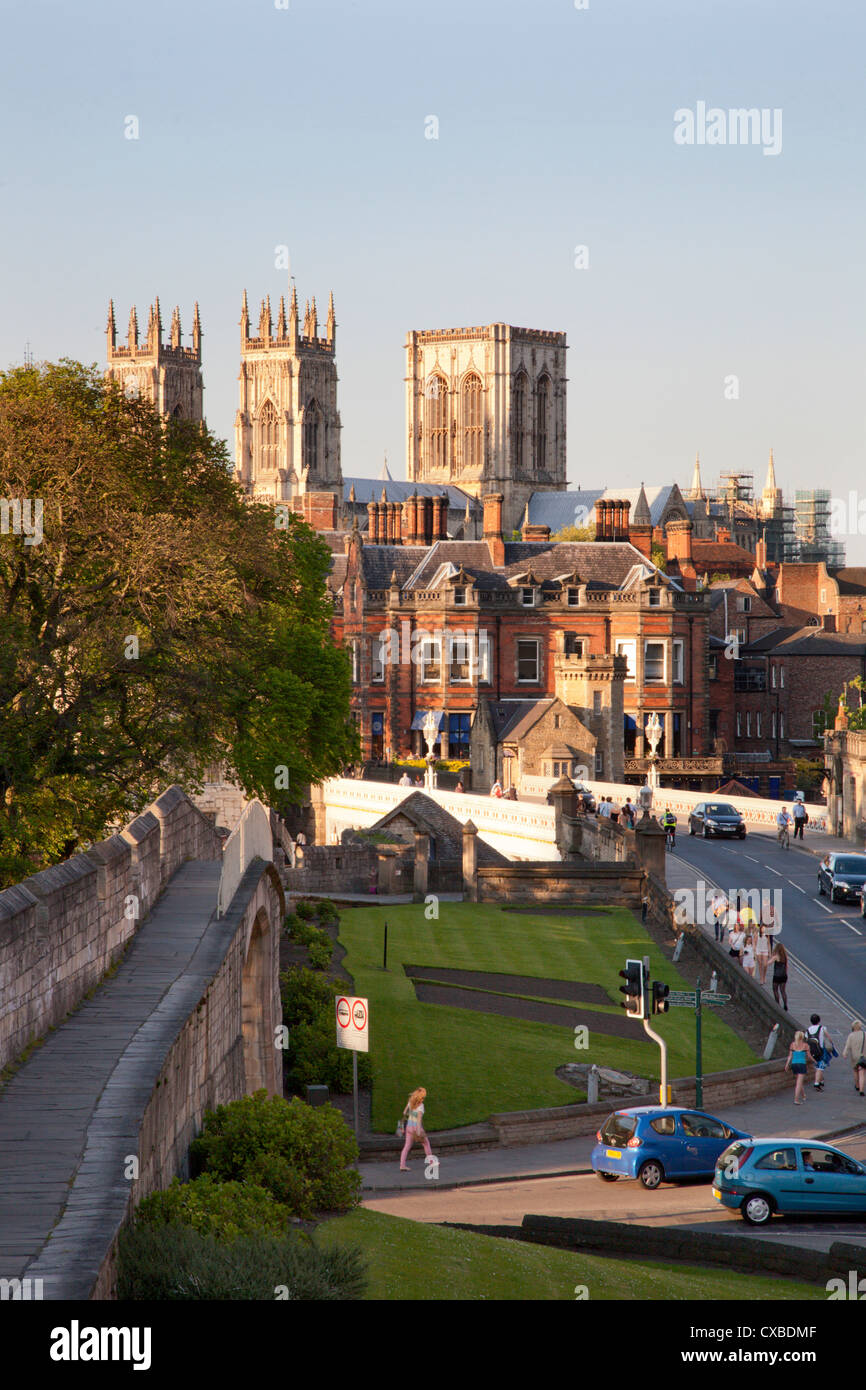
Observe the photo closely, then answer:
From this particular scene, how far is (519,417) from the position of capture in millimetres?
191125

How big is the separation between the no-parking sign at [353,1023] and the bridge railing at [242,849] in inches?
100

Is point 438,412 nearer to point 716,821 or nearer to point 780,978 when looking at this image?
point 716,821

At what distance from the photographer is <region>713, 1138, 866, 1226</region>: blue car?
23531 mm

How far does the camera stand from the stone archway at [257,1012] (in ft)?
77.9

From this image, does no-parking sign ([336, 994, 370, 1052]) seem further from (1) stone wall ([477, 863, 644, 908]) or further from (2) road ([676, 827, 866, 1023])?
(1) stone wall ([477, 863, 644, 908])

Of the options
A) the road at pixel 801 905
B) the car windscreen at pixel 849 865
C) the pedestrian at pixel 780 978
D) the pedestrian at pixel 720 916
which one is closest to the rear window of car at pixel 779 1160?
the pedestrian at pixel 780 978

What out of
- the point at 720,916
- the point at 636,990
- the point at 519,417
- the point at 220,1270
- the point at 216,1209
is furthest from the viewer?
the point at 519,417

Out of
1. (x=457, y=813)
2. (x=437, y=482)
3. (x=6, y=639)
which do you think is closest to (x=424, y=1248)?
(x=6, y=639)

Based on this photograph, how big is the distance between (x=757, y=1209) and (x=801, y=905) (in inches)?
1075

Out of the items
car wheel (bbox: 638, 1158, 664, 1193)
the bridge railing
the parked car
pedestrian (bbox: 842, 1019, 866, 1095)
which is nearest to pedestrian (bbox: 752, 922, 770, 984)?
the parked car

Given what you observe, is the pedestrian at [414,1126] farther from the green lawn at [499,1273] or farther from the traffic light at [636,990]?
the green lawn at [499,1273]

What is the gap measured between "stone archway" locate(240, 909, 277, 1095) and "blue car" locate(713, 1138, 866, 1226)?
679 cm

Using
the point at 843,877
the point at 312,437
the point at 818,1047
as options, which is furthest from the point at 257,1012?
the point at 312,437

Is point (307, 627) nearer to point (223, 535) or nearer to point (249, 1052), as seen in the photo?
point (223, 535)
